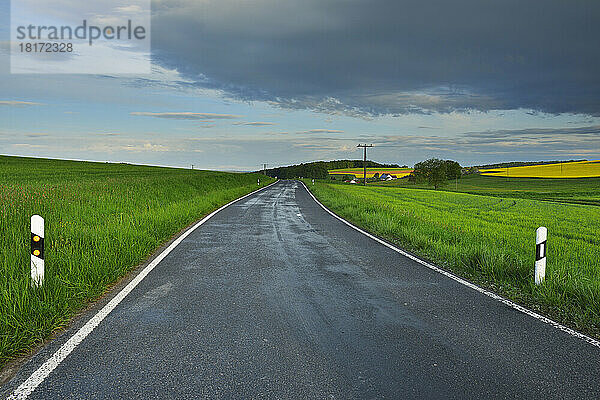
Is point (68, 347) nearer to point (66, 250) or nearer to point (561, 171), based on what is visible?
point (66, 250)

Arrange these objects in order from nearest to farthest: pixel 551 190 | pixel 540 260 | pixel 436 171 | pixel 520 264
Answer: pixel 540 260
pixel 520 264
pixel 551 190
pixel 436 171

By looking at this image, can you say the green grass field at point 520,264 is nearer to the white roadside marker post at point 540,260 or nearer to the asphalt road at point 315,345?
the white roadside marker post at point 540,260

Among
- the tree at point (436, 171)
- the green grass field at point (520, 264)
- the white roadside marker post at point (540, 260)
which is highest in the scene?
the tree at point (436, 171)

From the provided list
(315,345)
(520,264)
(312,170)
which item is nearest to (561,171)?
(312,170)

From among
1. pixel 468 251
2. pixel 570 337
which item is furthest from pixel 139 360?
pixel 468 251

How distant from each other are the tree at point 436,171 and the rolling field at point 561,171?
64.4 feet

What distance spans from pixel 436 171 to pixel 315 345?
89.6 m

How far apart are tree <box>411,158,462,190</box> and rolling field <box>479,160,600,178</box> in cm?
1961

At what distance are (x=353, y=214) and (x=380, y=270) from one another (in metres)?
9.71

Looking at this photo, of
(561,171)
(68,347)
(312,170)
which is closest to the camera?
(68,347)

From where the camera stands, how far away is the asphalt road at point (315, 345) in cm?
338

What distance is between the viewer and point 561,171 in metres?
100

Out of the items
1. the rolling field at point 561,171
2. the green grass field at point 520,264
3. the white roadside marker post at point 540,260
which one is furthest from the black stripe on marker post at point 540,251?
the rolling field at point 561,171

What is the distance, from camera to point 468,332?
15.1ft
